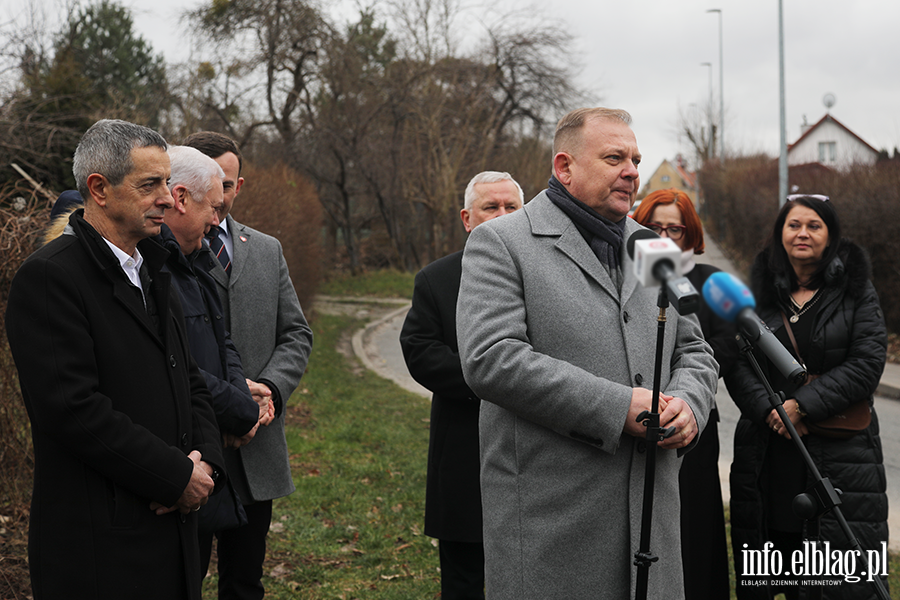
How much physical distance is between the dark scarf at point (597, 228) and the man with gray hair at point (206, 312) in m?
1.41

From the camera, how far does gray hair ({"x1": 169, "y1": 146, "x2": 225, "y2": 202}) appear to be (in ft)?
9.80

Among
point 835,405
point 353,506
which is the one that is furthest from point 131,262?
point 353,506

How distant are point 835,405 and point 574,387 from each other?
1959 mm

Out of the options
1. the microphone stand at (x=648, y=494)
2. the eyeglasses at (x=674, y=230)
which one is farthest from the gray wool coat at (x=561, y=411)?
the eyeglasses at (x=674, y=230)

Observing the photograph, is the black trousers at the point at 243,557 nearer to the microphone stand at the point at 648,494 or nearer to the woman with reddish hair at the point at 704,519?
the microphone stand at the point at 648,494

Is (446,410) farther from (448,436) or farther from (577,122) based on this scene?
(577,122)

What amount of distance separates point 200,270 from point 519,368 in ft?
4.83

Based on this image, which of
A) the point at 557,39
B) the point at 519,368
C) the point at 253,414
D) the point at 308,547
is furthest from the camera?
the point at 557,39

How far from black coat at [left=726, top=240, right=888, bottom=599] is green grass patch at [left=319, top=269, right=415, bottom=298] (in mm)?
17255

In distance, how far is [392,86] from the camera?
24.6m

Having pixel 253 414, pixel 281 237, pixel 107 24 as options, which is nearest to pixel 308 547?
pixel 253 414

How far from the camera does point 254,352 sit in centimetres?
338

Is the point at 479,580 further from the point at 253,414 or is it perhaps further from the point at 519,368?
the point at 519,368

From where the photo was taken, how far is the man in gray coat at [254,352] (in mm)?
3242
